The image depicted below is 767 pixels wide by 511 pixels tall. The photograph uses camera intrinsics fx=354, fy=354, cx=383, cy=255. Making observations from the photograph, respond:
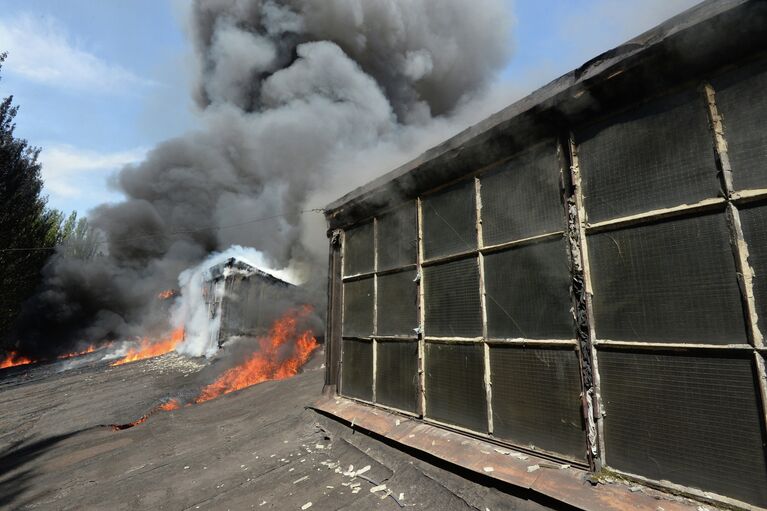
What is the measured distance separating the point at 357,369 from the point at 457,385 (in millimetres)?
2229

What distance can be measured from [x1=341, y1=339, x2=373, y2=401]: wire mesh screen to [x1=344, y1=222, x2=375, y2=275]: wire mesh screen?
1.22 metres

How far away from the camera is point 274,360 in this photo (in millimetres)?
15047

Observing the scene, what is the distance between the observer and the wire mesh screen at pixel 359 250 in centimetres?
585

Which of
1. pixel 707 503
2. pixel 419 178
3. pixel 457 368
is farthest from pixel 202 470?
pixel 707 503

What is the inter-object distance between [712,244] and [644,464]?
1.64 m

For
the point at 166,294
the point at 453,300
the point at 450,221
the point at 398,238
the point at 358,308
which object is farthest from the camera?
the point at 166,294

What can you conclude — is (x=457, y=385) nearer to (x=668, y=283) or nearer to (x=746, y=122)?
(x=668, y=283)

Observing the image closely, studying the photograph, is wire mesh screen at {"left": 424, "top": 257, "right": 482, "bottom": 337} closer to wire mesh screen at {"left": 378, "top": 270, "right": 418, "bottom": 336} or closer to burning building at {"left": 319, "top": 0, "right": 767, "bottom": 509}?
burning building at {"left": 319, "top": 0, "right": 767, "bottom": 509}

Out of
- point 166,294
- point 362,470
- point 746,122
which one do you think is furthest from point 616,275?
point 166,294

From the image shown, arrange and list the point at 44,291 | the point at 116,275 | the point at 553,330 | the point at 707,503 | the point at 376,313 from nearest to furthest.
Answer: the point at 707,503
the point at 553,330
the point at 376,313
the point at 44,291
the point at 116,275

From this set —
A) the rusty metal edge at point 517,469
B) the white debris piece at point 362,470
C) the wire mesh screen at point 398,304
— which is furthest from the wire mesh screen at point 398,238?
the white debris piece at point 362,470

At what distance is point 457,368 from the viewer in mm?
4055

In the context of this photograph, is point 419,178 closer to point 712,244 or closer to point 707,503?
point 712,244

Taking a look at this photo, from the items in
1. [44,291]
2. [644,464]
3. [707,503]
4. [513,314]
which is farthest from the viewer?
[44,291]
